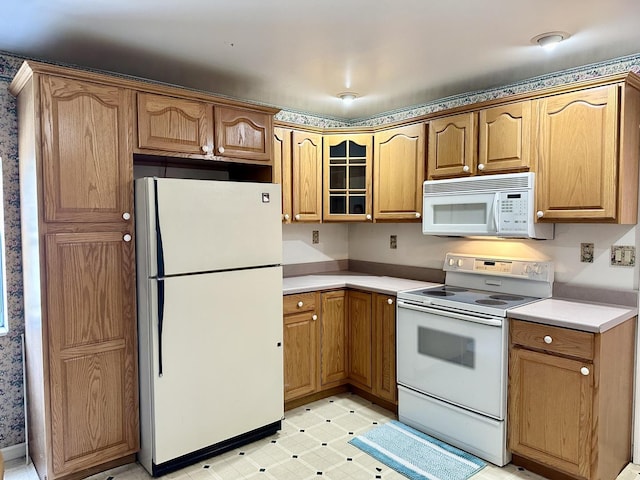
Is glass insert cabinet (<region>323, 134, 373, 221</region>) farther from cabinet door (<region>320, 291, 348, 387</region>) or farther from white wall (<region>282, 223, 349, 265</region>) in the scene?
cabinet door (<region>320, 291, 348, 387</region>)

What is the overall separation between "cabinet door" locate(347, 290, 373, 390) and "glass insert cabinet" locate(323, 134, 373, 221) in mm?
688

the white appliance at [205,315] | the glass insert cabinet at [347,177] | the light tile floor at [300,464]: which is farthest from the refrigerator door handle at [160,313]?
the glass insert cabinet at [347,177]

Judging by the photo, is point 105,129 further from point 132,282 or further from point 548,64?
point 548,64

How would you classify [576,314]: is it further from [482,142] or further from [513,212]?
[482,142]

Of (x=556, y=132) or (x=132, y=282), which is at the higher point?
(x=556, y=132)

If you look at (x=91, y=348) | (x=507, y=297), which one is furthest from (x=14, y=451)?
(x=507, y=297)

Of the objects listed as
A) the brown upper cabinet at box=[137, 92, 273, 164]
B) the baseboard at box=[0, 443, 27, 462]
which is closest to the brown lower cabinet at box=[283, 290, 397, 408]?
the brown upper cabinet at box=[137, 92, 273, 164]

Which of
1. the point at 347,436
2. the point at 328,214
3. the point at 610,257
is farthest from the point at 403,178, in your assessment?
the point at 347,436

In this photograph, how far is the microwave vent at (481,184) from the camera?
268cm

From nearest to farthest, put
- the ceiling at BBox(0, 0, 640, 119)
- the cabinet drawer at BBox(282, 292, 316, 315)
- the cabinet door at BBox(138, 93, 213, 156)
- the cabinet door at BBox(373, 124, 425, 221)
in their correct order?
the ceiling at BBox(0, 0, 640, 119)
the cabinet door at BBox(138, 93, 213, 156)
the cabinet drawer at BBox(282, 292, 316, 315)
the cabinet door at BBox(373, 124, 425, 221)

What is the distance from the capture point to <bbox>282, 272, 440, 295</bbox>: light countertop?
3225mm

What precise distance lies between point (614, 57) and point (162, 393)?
10.7 ft

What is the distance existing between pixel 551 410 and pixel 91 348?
8.14 feet

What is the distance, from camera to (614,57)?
262 centimetres
